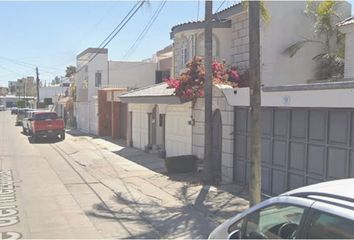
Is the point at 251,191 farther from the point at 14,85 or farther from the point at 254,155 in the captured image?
the point at 14,85

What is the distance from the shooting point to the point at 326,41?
19516 mm

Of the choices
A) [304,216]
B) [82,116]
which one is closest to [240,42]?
[304,216]

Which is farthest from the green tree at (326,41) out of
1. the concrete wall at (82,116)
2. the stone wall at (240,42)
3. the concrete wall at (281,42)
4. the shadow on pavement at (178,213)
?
the concrete wall at (82,116)

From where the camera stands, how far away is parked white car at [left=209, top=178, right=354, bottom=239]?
12.0 feet

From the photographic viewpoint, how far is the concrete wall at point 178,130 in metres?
19.5

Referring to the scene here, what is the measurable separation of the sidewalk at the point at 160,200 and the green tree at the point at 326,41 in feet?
20.1

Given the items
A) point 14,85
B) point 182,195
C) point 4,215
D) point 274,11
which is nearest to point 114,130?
point 274,11

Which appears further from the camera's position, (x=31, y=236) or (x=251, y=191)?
(x=251, y=191)

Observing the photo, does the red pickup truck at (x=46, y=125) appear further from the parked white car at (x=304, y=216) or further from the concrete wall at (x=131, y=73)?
the parked white car at (x=304, y=216)

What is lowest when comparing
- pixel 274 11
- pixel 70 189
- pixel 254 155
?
pixel 70 189

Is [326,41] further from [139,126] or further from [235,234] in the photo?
[235,234]

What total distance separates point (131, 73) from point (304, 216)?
1685 inches

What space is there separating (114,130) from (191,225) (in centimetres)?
2440

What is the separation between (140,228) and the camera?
10.2 meters
